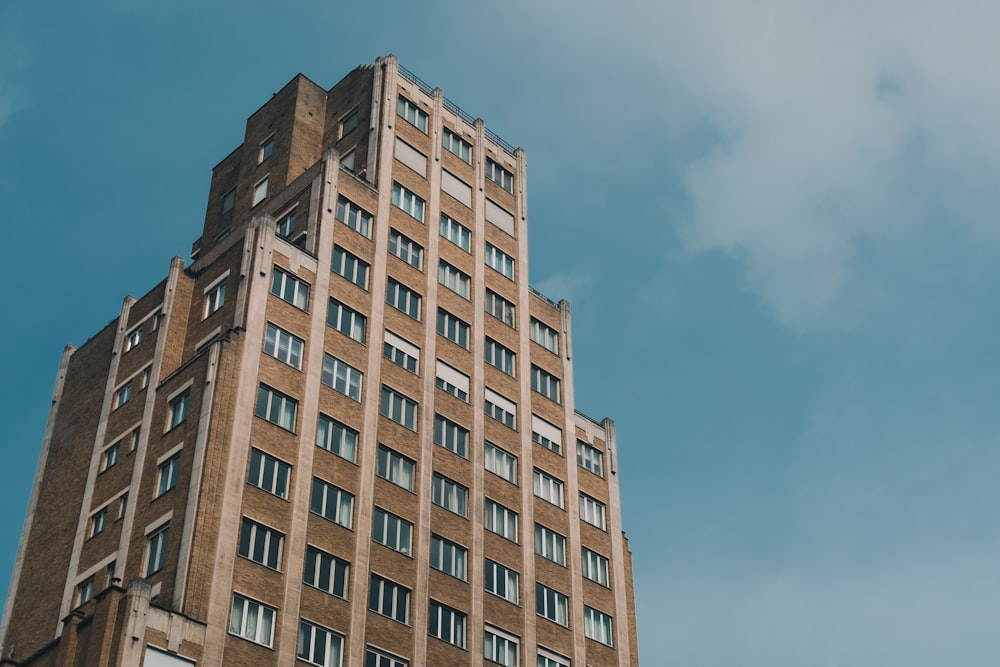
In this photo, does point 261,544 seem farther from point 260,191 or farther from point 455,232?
point 260,191

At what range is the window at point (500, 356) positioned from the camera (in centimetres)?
7194

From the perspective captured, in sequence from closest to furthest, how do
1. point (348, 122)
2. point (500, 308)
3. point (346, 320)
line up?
1. point (346, 320)
2. point (500, 308)
3. point (348, 122)

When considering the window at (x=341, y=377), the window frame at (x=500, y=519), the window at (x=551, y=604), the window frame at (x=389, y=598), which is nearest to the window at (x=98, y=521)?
the window at (x=341, y=377)

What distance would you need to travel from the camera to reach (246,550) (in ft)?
175

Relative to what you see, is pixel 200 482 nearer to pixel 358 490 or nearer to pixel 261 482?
pixel 261 482

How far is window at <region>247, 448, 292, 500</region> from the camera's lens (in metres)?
55.5

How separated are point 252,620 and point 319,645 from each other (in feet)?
11.1

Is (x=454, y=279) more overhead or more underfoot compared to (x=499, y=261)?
more underfoot

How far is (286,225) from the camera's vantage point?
6856 cm

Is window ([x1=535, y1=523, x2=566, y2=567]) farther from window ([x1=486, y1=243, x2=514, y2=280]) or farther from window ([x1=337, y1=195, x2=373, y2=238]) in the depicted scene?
window ([x1=337, y1=195, x2=373, y2=238])

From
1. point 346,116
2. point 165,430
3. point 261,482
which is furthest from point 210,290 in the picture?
point 346,116

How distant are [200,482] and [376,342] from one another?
14.2m

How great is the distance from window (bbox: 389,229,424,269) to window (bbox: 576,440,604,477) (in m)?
15.1

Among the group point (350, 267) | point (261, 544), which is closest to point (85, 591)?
point (261, 544)
